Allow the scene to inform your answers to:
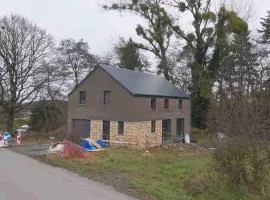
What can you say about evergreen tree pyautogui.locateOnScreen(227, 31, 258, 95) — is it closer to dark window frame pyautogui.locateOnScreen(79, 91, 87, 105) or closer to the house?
the house

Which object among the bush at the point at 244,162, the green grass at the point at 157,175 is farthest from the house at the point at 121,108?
the bush at the point at 244,162

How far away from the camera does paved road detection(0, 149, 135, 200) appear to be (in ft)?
46.1

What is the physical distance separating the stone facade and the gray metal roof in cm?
270

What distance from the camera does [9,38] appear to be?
48469mm

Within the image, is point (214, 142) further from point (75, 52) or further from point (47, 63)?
point (75, 52)

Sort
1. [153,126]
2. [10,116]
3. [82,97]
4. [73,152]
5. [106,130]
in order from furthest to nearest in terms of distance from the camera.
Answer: [10,116]
[82,97]
[153,126]
[106,130]
[73,152]

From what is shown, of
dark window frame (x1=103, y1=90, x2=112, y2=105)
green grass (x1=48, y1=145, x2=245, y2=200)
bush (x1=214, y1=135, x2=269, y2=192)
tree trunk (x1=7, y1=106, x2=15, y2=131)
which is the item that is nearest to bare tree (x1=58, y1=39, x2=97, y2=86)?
tree trunk (x1=7, y1=106, x2=15, y2=131)

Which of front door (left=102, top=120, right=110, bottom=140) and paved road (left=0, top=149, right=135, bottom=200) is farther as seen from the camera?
front door (left=102, top=120, right=110, bottom=140)

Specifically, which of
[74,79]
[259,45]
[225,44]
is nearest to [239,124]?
[225,44]

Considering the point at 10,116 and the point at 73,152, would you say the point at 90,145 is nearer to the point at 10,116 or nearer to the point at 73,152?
the point at 73,152

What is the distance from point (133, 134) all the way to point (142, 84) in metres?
5.43

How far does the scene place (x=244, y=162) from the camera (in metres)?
15.1

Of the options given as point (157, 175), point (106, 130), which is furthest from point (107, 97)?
point (157, 175)

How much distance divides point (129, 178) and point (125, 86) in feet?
66.9
